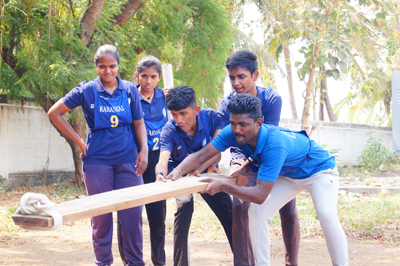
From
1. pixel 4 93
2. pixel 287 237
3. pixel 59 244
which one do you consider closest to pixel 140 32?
pixel 4 93

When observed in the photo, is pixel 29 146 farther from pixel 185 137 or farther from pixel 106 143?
pixel 185 137

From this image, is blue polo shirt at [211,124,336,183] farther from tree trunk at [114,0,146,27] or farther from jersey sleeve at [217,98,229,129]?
tree trunk at [114,0,146,27]

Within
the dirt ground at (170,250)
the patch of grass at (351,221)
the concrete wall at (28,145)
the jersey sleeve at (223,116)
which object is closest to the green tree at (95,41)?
the concrete wall at (28,145)

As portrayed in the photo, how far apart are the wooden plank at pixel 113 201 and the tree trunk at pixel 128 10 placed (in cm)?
660

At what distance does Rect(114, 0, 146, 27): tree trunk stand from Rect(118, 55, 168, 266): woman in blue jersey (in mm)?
5340

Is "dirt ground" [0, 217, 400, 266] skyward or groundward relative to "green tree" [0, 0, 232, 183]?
groundward

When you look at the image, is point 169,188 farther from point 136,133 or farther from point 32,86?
point 32,86

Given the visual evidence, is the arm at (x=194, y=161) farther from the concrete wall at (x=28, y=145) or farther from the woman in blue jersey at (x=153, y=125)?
the concrete wall at (x=28, y=145)

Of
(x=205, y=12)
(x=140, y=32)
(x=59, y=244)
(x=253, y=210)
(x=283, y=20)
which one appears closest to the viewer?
(x=253, y=210)

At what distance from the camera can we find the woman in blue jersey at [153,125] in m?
4.04

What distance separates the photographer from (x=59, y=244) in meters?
5.51

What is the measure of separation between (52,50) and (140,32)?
7.03 feet

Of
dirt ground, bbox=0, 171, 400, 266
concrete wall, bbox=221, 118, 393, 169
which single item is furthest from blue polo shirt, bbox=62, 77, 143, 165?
concrete wall, bbox=221, 118, 393, 169

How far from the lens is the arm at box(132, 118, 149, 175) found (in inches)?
148
